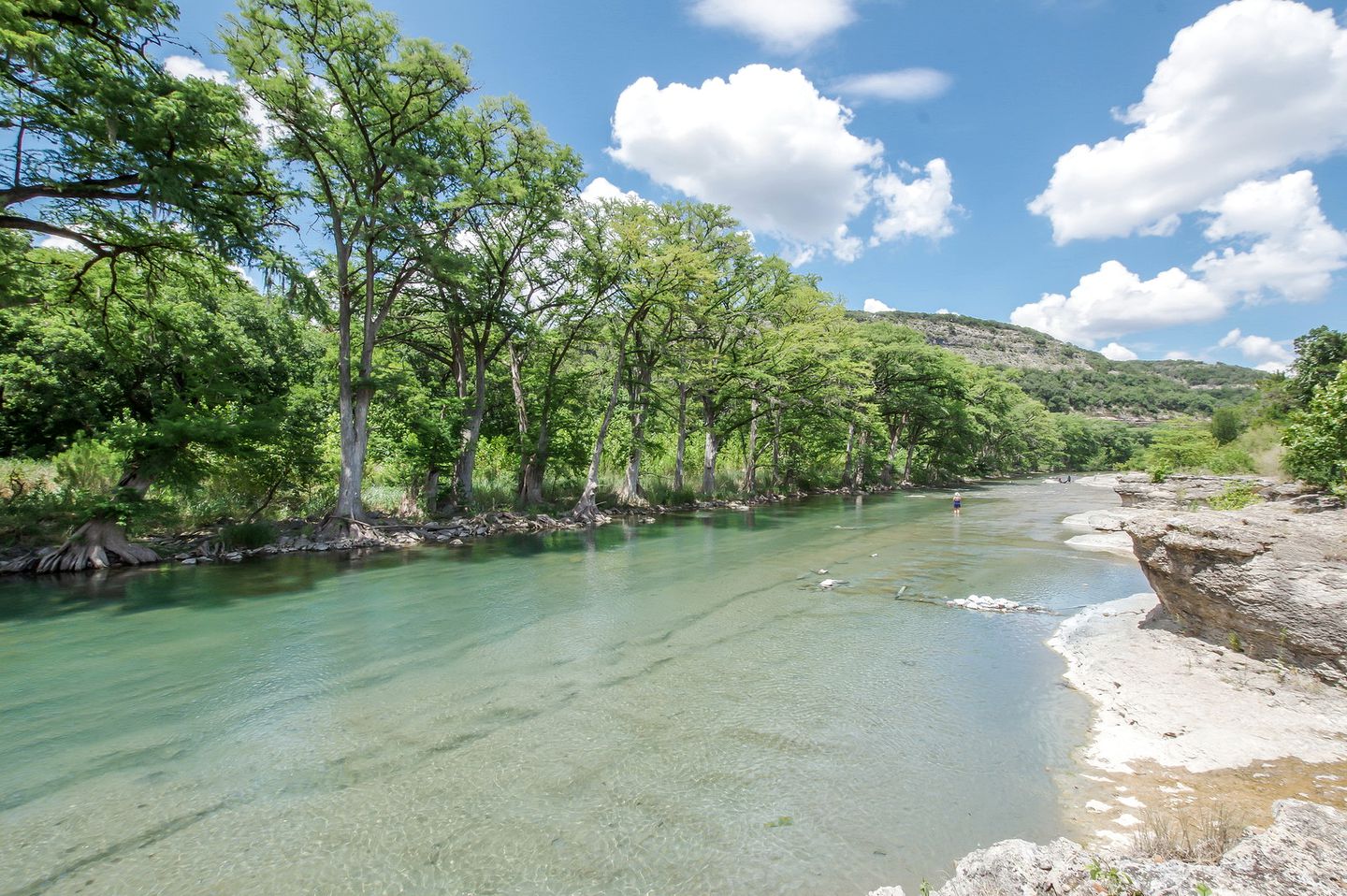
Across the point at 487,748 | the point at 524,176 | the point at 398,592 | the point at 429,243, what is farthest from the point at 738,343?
the point at 487,748

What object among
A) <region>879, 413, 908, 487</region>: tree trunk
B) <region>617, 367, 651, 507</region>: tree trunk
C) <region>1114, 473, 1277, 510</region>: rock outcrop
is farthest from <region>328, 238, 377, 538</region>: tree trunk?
<region>879, 413, 908, 487</region>: tree trunk

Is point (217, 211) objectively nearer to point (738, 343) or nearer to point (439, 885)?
point (439, 885)

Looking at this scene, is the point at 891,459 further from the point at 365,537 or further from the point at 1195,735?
the point at 1195,735

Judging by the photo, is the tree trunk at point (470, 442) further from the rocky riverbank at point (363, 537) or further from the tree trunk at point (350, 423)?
the tree trunk at point (350, 423)

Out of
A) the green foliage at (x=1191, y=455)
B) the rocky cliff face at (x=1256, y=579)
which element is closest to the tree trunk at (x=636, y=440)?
the rocky cliff face at (x=1256, y=579)

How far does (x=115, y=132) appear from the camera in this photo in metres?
8.81

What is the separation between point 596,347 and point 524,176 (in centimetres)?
1172

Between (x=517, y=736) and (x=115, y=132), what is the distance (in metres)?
11.1

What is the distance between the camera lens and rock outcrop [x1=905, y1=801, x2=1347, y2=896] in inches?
88.9

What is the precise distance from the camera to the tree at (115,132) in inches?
340

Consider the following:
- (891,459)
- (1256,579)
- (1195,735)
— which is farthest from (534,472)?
(891,459)

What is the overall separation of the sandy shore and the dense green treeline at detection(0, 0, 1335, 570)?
47.1 feet

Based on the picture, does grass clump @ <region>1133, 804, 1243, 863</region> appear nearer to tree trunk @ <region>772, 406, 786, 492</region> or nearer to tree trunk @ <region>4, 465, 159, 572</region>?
tree trunk @ <region>4, 465, 159, 572</region>

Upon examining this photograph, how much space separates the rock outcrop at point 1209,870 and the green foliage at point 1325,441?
13900mm
